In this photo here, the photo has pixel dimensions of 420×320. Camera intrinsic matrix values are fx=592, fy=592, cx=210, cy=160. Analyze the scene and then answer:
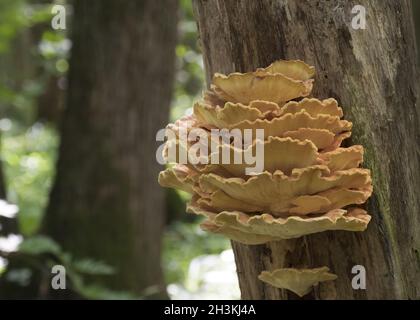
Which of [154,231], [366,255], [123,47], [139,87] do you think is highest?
[123,47]

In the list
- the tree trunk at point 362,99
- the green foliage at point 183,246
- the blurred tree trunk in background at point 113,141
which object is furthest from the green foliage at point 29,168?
the tree trunk at point 362,99

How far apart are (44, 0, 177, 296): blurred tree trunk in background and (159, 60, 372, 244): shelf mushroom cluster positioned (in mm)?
3418

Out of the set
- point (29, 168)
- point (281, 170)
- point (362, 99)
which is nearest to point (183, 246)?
point (29, 168)

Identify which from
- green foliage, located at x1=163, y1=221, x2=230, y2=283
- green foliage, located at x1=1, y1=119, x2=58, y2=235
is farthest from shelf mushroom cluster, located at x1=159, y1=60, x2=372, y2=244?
green foliage, located at x1=1, y1=119, x2=58, y2=235

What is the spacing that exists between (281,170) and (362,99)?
42cm

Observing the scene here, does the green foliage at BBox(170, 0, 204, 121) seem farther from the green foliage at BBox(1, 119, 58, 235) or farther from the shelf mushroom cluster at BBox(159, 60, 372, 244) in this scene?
the shelf mushroom cluster at BBox(159, 60, 372, 244)

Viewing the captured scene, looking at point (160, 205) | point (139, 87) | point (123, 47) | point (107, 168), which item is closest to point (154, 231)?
point (160, 205)

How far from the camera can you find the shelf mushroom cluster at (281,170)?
67.0 inches

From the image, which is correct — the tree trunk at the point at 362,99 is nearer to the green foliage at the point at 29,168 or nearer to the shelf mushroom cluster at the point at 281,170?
the shelf mushroom cluster at the point at 281,170

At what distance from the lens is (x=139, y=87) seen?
5.33 m
